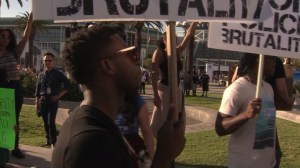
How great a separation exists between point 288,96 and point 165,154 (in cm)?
263

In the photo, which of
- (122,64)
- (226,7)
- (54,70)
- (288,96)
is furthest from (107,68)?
(54,70)

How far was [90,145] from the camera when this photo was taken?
181 cm

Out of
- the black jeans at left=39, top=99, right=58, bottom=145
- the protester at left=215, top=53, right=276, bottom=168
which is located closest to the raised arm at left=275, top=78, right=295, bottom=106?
the protester at left=215, top=53, right=276, bottom=168

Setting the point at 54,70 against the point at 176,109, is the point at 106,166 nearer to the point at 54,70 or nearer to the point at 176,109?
the point at 176,109

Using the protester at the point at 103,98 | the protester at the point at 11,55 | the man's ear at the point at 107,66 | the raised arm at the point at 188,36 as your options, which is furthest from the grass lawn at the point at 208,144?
→ the man's ear at the point at 107,66

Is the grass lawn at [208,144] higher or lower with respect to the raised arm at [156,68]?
lower

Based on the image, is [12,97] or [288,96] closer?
[288,96]

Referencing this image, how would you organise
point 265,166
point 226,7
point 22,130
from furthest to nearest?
point 22,130 < point 265,166 < point 226,7

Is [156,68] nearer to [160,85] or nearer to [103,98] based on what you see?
[160,85]

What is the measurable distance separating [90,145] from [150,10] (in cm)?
134

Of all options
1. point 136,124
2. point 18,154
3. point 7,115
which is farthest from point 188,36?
point 18,154

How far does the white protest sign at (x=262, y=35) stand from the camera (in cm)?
387

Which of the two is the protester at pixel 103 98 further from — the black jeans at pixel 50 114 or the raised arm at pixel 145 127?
the black jeans at pixel 50 114

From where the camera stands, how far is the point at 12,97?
579 centimetres
